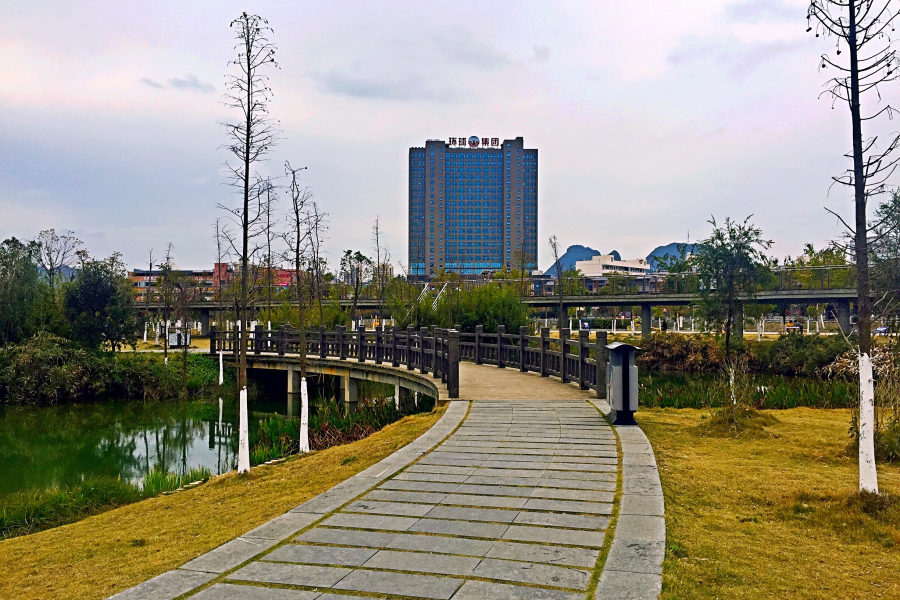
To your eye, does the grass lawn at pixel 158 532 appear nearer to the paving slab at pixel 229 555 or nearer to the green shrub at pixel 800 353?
the paving slab at pixel 229 555

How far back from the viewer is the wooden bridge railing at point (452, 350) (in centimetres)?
1322

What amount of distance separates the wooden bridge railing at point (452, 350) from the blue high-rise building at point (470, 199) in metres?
157

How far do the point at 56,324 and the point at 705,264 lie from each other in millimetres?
30138

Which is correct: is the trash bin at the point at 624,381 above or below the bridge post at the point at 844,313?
below

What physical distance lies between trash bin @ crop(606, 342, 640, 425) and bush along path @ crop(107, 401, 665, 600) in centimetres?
171

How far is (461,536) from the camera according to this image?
16.6 ft

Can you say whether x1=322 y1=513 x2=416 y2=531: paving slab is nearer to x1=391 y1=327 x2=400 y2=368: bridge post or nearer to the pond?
the pond

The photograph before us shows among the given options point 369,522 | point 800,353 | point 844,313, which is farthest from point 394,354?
point 844,313

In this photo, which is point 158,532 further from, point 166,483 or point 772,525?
point 772,525

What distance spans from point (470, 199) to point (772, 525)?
183 metres

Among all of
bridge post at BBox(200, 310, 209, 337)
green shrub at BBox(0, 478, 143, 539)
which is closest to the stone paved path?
green shrub at BBox(0, 478, 143, 539)

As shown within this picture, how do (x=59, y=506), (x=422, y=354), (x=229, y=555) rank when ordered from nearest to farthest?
1. (x=229, y=555)
2. (x=59, y=506)
3. (x=422, y=354)

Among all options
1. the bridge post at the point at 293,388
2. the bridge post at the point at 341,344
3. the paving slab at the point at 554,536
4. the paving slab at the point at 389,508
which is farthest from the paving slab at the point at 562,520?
the bridge post at the point at 293,388

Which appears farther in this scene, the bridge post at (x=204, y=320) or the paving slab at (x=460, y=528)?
the bridge post at (x=204, y=320)
